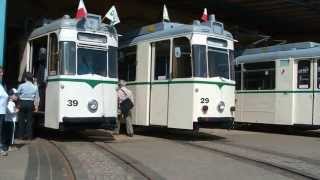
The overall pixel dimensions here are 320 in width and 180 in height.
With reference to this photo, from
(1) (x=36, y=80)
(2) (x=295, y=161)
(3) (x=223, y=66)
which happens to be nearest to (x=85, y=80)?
(1) (x=36, y=80)

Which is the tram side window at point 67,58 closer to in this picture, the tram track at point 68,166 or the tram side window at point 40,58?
the tram side window at point 40,58

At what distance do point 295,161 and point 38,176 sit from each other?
18.1ft

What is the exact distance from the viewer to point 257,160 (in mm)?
13133

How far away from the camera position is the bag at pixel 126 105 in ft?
61.4

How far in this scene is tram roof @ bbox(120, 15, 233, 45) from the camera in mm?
17812

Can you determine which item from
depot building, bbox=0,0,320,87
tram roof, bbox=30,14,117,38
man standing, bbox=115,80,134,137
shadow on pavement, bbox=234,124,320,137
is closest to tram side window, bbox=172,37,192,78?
man standing, bbox=115,80,134,137

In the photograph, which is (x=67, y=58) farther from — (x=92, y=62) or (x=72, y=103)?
(x=72, y=103)

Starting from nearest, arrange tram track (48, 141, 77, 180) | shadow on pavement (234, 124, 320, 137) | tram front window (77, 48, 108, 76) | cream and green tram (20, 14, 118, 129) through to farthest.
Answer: tram track (48, 141, 77, 180) → cream and green tram (20, 14, 118, 129) → tram front window (77, 48, 108, 76) → shadow on pavement (234, 124, 320, 137)

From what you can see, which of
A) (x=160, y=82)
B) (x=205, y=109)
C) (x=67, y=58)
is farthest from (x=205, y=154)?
(x=160, y=82)

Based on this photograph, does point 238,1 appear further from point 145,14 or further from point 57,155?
point 57,155

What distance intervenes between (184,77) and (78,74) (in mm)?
3059

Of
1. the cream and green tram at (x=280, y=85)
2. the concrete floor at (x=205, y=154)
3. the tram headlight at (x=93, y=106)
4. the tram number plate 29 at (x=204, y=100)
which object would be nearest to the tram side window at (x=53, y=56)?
the tram headlight at (x=93, y=106)

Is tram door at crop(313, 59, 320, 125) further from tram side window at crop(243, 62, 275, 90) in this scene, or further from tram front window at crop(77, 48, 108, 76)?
tram front window at crop(77, 48, 108, 76)

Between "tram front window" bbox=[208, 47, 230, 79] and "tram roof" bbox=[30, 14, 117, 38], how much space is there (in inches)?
109
